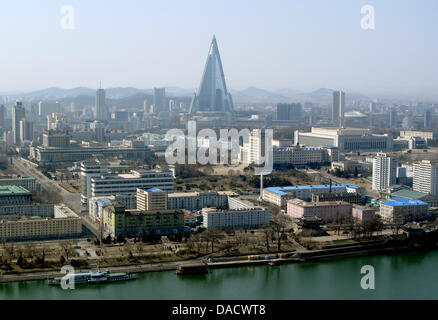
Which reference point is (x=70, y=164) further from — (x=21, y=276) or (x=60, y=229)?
(x=21, y=276)

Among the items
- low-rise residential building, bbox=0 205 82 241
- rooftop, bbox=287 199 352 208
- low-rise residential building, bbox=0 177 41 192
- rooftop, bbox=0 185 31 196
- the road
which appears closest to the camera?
low-rise residential building, bbox=0 205 82 241

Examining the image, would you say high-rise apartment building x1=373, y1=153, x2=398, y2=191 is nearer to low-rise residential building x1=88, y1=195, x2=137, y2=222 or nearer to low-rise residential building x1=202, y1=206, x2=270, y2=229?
low-rise residential building x1=202, y1=206, x2=270, y2=229

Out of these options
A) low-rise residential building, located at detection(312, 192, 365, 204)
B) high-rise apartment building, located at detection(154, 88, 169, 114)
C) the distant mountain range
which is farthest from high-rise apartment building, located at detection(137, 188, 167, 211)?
the distant mountain range

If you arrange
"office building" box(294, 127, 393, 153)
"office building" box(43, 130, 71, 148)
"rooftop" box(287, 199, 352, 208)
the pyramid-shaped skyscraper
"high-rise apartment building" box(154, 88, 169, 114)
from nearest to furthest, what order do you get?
"rooftop" box(287, 199, 352, 208)
"office building" box(43, 130, 71, 148)
"office building" box(294, 127, 393, 153)
the pyramid-shaped skyscraper
"high-rise apartment building" box(154, 88, 169, 114)

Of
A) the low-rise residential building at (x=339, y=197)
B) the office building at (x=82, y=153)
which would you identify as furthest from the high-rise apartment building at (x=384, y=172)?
the office building at (x=82, y=153)

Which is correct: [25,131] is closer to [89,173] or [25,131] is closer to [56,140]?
[56,140]

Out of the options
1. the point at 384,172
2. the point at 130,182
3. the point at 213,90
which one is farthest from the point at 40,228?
the point at 213,90
